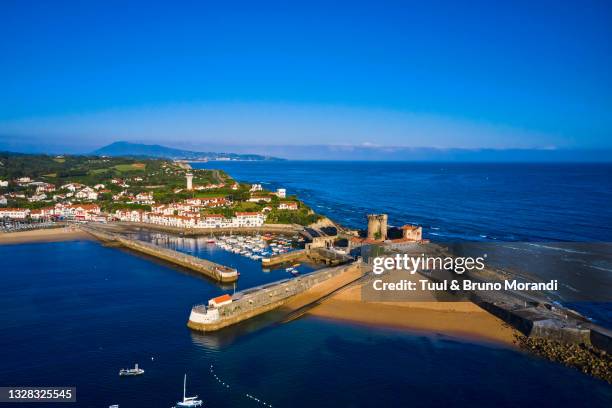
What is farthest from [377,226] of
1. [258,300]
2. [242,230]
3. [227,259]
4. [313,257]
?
[242,230]

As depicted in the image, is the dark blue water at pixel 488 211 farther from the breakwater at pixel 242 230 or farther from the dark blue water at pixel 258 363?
the dark blue water at pixel 258 363

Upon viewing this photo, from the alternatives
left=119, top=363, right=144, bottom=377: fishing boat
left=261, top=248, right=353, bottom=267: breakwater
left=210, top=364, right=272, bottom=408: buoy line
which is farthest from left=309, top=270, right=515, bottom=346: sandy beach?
left=119, top=363, right=144, bottom=377: fishing boat

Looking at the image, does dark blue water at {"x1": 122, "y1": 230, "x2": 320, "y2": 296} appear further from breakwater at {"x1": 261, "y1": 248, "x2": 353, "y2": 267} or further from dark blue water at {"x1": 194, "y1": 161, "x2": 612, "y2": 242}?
dark blue water at {"x1": 194, "y1": 161, "x2": 612, "y2": 242}

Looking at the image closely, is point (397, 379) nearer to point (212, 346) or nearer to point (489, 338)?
point (489, 338)

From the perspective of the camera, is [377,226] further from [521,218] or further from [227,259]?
[521,218]

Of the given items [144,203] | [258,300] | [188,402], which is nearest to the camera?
[188,402]

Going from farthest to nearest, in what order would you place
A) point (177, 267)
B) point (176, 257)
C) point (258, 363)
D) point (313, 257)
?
1. point (313, 257)
2. point (176, 257)
3. point (177, 267)
4. point (258, 363)

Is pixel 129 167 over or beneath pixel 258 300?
over

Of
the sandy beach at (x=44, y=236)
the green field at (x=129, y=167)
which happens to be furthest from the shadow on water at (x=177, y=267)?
the green field at (x=129, y=167)

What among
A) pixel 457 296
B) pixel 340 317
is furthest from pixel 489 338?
pixel 340 317
